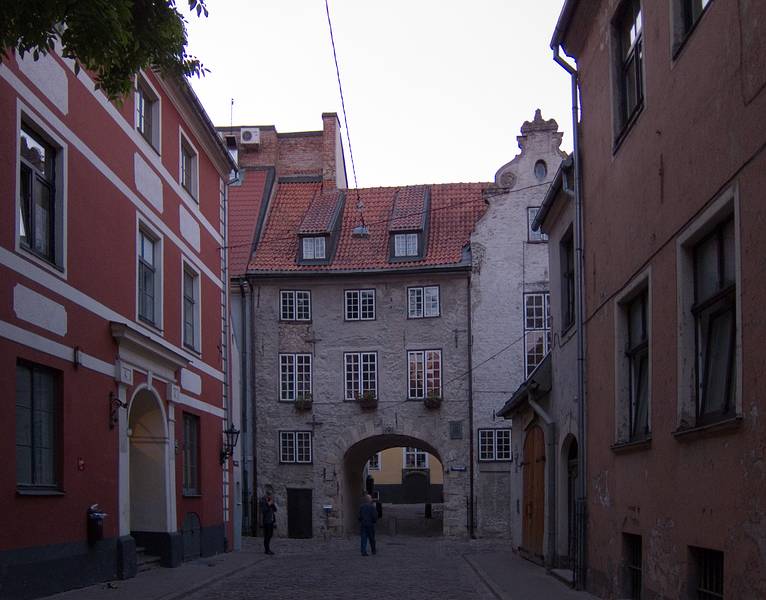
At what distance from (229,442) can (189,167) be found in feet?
21.3

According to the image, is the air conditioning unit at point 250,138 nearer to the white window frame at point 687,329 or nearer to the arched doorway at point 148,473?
the arched doorway at point 148,473

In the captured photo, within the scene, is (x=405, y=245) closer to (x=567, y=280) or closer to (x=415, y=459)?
(x=567, y=280)

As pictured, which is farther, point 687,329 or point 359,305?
point 359,305

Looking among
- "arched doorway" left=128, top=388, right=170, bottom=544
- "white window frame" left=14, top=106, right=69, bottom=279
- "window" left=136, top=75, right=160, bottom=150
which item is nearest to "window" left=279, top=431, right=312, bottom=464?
"arched doorway" left=128, top=388, right=170, bottom=544

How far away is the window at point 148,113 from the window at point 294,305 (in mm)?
17396

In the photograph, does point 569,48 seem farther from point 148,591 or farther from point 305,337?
point 305,337

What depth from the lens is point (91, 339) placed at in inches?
664

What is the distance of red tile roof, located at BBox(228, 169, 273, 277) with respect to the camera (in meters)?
39.2

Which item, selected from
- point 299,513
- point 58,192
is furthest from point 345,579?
point 299,513

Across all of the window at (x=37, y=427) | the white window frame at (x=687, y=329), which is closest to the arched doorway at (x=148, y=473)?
the window at (x=37, y=427)

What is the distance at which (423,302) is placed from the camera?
37812mm

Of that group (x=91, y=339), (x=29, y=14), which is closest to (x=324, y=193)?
(x=91, y=339)

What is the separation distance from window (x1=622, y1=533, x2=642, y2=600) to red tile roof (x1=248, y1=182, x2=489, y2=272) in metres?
23.9

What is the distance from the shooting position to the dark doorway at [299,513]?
122 feet
